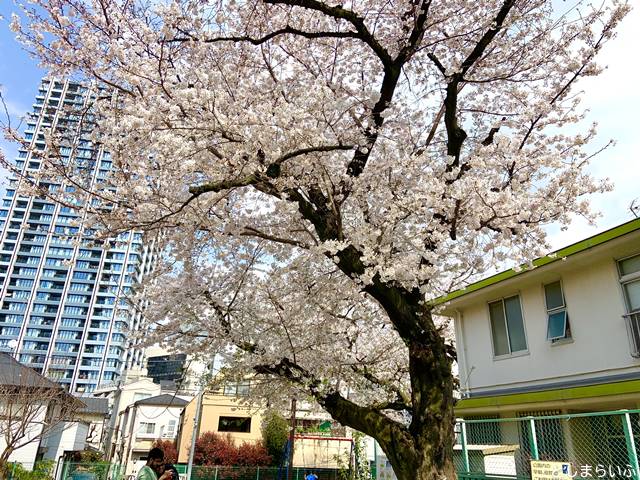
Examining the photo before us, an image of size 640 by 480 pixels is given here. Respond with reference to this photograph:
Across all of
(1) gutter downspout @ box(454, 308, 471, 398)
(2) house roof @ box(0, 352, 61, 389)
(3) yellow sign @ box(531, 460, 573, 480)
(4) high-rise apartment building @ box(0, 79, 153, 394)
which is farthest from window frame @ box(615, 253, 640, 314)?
(4) high-rise apartment building @ box(0, 79, 153, 394)

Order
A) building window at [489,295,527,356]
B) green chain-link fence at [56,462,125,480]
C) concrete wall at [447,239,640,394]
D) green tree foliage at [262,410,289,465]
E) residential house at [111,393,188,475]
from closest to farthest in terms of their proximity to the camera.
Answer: concrete wall at [447,239,640,394] < building window at [489,295,527,356] < green chain-link fence at [56,462,125,480] < green tree foliage at [262,410,289,465] < residential house at [111,393,188,475]

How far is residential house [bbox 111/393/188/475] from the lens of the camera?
120 feet

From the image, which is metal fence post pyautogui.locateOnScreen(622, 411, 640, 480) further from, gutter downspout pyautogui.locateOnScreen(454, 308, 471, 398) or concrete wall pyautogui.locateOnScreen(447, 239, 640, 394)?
gutter downspout pyautogui.locateOnScreen(454, 308, 471, 398)

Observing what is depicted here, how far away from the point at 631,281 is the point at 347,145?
18.5 feet

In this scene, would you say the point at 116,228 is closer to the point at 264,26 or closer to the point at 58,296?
the point at 264,26

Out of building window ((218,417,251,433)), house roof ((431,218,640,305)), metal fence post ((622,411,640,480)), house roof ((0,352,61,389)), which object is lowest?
metal fence post ((622,411,640,480))

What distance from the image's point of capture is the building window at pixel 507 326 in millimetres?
9844

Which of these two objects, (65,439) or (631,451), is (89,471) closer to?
(65,439)

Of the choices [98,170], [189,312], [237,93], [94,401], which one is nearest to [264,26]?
[237,93]

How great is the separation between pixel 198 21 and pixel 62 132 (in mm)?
2145

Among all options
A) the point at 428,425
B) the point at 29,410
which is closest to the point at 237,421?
the point at 29,410

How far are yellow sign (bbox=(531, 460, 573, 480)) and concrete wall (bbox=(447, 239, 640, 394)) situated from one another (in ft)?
10.9

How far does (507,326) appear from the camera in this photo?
10.2 meters

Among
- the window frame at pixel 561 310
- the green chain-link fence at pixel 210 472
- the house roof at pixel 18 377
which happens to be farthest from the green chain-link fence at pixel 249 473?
the window frame at pixel 561 310
